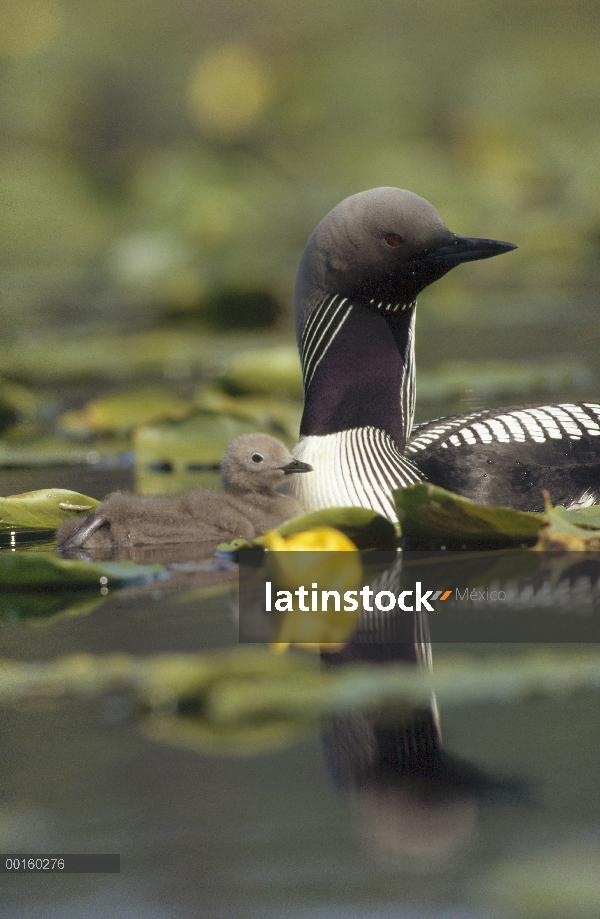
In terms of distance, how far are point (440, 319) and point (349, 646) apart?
197 inches

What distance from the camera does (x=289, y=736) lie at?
185 cm

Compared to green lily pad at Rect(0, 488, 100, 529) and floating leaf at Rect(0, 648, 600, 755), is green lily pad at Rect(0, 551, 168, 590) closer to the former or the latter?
floating leaf at Rect(0, 648, 600, 755)

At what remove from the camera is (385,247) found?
3.19 metres

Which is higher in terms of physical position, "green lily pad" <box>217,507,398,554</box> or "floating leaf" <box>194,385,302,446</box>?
"floating leaf" <box>194,385,302,446</box>

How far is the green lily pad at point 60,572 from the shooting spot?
267 centimetres

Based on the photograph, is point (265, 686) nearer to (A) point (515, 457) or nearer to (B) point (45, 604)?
(B) point (45, 604)

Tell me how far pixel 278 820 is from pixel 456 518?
1.23 metres

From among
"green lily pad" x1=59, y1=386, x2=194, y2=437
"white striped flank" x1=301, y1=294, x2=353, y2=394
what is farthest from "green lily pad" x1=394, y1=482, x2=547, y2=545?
"green lily pad" x1=59, y1=386, x2=194, y2=437

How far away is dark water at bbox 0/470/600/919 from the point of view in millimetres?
1521

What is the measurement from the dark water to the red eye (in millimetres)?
1484

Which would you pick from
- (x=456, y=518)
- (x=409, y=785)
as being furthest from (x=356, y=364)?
(x=409, y=785)

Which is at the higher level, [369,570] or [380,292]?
[380,292]

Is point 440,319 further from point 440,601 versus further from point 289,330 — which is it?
point 440,601

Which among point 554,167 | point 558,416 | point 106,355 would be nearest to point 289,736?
point 558,416
